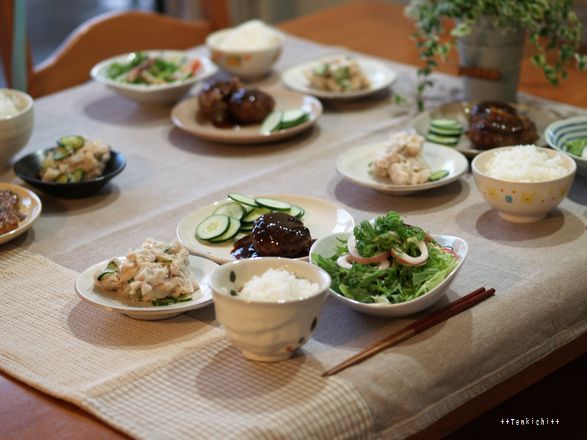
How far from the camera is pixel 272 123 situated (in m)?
2.27

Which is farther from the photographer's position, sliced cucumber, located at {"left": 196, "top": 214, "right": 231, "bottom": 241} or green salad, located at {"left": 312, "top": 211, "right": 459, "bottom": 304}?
sliced cucumber, located at {"left": 196, "top": 214, "right": 231, "bottom": 241}

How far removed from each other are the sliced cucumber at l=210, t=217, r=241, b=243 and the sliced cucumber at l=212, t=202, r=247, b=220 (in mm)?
17

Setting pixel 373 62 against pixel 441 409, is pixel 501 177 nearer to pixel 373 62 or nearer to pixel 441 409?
pixel 441 409

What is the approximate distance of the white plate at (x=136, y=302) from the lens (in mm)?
1418

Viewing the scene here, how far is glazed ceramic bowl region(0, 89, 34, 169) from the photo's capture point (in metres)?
2.01

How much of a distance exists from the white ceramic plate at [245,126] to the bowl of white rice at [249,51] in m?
0.20

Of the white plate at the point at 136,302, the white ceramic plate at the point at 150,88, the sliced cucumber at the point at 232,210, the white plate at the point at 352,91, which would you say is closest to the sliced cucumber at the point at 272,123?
the white plate at the point at 352,91

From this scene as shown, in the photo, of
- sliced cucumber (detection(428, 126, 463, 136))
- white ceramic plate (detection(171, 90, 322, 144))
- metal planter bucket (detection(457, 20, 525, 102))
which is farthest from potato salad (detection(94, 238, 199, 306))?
metal planter bucket (detection(457, 20, 525, 102))

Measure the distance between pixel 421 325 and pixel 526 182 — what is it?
45cm

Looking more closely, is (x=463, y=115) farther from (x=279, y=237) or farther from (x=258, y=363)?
(x=258, y=363)

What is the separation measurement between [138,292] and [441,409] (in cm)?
53

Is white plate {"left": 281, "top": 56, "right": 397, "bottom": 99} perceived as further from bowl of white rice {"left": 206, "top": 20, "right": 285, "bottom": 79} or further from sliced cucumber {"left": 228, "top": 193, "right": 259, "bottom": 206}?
sliced cucumber {"left": 228, "top": 193, "right": 259, "bottom": 206}

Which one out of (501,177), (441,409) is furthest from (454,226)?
(441,409)

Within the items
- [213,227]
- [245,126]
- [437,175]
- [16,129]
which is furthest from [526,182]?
[16,129]
